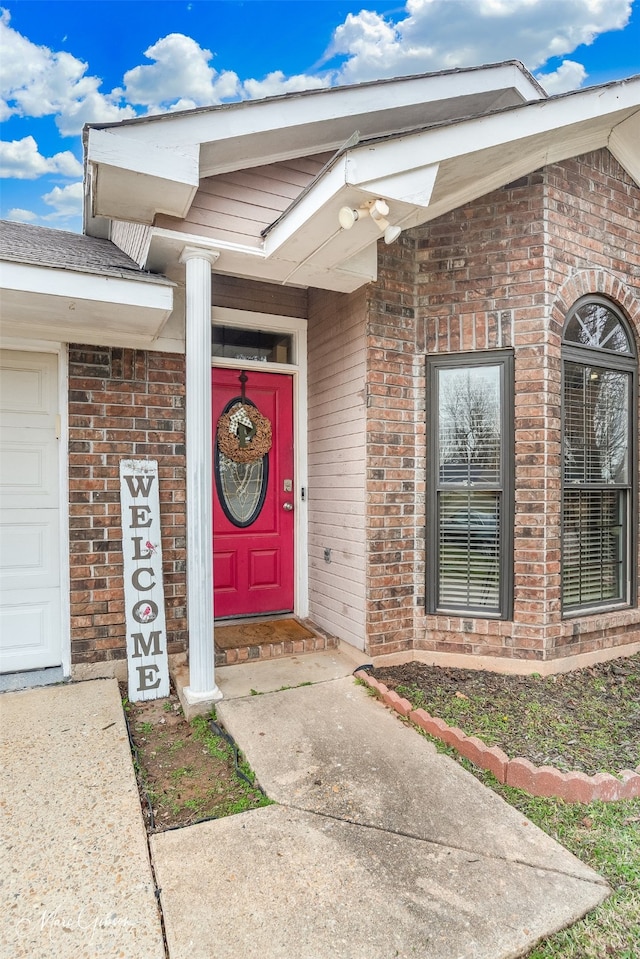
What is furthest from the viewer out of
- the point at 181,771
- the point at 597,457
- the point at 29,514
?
the point at 597,457

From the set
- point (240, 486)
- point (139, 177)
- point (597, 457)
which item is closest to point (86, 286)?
point (139, 177)

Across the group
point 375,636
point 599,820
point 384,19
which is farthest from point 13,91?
point 599,820

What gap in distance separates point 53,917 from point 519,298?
3838 millimetres

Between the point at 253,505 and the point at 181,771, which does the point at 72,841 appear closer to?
the point at 181,771

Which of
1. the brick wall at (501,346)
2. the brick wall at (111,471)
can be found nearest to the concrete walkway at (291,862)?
the brick wall at (111,471)

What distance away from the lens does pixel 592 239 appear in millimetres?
3621

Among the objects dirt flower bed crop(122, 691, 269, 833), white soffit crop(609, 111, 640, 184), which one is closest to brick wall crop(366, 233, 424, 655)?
dirt flower bed crop(122, 691, 269, 833)

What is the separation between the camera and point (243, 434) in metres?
4.07

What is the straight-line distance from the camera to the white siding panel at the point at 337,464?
3551 mm

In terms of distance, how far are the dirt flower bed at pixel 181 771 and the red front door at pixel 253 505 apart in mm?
1213

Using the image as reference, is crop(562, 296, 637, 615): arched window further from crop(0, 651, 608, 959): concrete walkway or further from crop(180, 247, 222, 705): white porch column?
crop(180, 247, 222, 705): white porch column

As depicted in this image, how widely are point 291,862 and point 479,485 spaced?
251 centimetres

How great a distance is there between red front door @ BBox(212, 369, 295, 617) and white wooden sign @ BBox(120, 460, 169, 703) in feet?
2.41

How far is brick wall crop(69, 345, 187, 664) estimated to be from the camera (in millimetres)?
3283
